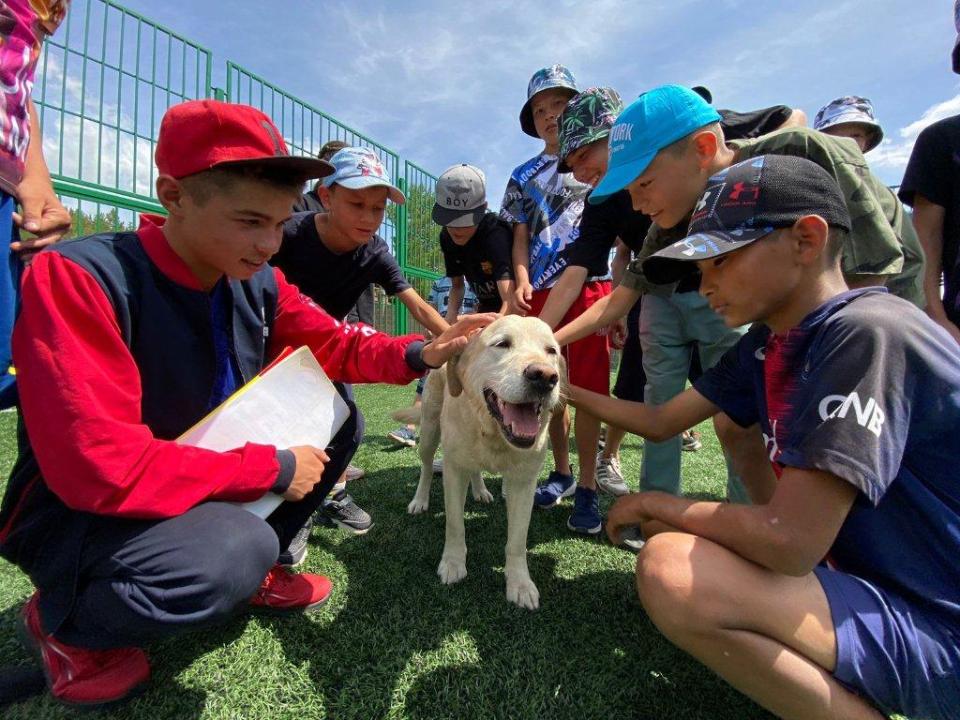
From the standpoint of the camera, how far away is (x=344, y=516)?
296 centimetres

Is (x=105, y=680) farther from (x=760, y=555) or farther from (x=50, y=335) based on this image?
(x=760, y=555)

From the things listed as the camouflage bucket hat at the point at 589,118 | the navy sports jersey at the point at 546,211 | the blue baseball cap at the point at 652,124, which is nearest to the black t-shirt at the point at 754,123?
the blue baseball cap at the point at 652,124

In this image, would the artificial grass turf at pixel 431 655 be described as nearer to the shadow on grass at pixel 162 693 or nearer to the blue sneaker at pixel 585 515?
the shadow on grass at pixel 162 693

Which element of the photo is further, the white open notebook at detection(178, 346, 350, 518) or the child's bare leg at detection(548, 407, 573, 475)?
the child's bare leg at detection(548, 407, 573, 475)

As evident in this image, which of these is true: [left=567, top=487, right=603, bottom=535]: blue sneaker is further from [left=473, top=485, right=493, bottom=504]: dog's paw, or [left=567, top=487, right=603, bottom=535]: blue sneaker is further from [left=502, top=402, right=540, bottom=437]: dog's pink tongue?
[left=502, top=402, right=540, bottom=437]: dog's pink tongue

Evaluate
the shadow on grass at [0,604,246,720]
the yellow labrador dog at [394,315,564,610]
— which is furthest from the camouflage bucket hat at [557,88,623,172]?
the shadow on grass at [0,604,246,720]

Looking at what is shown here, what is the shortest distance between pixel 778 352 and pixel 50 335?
2.15 m

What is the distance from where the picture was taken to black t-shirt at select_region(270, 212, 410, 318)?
333 cm

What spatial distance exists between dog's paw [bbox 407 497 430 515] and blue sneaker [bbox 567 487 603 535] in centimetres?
97

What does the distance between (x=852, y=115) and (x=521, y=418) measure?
437cm

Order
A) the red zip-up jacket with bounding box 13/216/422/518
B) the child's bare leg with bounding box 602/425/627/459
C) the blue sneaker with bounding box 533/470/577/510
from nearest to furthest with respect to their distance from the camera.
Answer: the red zip-up jacket with bounding box 13/216/422/518
the blue sneaker with bounding box 533/470/577/510
the child's bare leg with bounding box 602/425/627/459

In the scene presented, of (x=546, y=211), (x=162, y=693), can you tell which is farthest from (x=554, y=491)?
(x=162, y=693)

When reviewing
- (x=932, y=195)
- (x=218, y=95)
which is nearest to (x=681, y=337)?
(x=932, y=195)

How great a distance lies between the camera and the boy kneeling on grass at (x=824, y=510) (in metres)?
1.22
